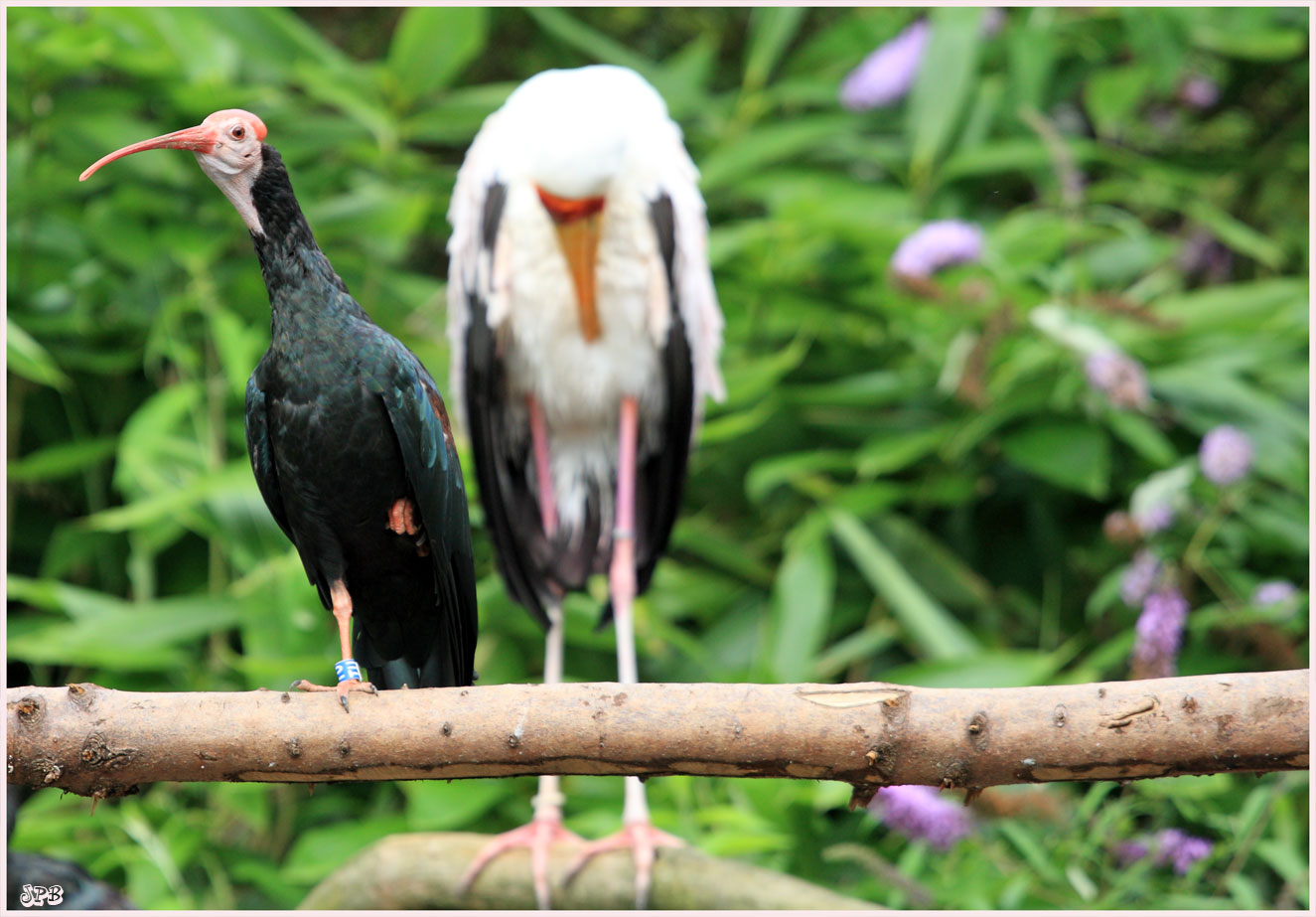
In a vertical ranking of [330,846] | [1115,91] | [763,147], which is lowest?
[330,846]

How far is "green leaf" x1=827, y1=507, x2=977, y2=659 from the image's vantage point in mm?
3180

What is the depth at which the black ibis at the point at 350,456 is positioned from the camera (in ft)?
3.00

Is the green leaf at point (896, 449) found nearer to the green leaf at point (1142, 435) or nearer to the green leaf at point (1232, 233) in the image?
the green leaf at point (1142, 435)

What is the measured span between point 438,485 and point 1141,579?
2.17m

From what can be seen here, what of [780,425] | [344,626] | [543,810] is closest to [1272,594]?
[780,425]

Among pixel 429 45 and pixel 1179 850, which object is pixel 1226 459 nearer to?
pixel 1179 850

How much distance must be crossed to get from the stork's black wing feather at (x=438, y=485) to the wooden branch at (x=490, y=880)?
123 centimetres

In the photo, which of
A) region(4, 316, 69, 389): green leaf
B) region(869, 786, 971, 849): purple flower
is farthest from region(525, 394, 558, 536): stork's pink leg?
region(4, 316, 69, 389): green leaf

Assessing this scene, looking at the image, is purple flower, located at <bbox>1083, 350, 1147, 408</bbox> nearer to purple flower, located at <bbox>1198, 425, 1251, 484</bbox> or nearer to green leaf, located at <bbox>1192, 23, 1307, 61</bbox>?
purple flower, located at <bbox>1198, 425, 1251, 484</bbox>

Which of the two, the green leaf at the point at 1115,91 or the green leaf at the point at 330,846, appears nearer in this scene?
the green leaf at the point at 330,846

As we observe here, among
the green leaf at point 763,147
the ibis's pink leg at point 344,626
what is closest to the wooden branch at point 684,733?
the ibis's pink leg at point 344,626

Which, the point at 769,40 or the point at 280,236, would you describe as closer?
the point at 280,236

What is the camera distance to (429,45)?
3.43 m

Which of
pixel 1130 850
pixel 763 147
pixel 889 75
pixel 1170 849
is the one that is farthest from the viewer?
pixel 889 75
